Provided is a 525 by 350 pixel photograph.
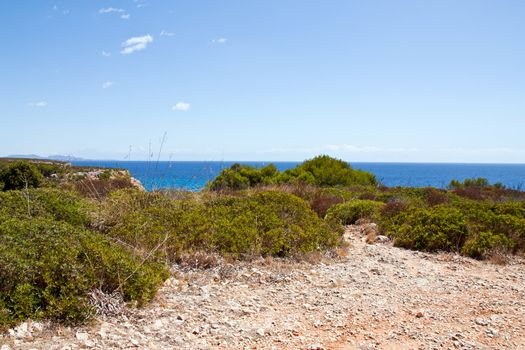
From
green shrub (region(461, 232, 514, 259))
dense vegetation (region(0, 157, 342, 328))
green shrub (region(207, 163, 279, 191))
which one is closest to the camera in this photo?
dense vegetation (region(0, 157, 342, 328))

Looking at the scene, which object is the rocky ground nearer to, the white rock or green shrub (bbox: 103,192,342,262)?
the white rock

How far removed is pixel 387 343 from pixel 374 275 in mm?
2608

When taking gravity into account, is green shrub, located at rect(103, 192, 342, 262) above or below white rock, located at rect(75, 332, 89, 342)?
above

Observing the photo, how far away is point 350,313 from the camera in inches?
212

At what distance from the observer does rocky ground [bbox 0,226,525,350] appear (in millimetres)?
4438

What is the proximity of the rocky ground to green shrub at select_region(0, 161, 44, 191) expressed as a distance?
1260cm

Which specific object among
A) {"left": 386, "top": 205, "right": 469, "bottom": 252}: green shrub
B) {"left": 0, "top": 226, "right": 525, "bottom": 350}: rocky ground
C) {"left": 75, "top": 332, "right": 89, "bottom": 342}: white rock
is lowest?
{"left": 0, "top": 226, "right": 525, "bottom": 350}: rocky ground

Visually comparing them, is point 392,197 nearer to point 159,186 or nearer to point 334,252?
point 334,252

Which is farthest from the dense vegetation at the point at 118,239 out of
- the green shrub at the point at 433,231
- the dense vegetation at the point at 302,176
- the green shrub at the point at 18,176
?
the dense vegetation at the point at 302,176

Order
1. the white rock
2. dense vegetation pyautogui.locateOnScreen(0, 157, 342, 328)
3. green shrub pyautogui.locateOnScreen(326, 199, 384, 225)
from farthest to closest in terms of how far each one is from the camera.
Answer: green shrub pyautogui.locateOnScreen(326, 199, 384, 225), dense vegetation pyautogui.locateOnScreen(0, 157, 342, 328), the white rock

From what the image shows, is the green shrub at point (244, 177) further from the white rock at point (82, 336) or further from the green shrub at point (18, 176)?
the white rock at point (82, 336)

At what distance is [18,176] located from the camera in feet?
54.1

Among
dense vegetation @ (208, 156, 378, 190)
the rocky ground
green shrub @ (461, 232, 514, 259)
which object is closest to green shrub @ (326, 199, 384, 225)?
green shrub @ (461, 232, 514, 259)

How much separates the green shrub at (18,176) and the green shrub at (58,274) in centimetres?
1176
